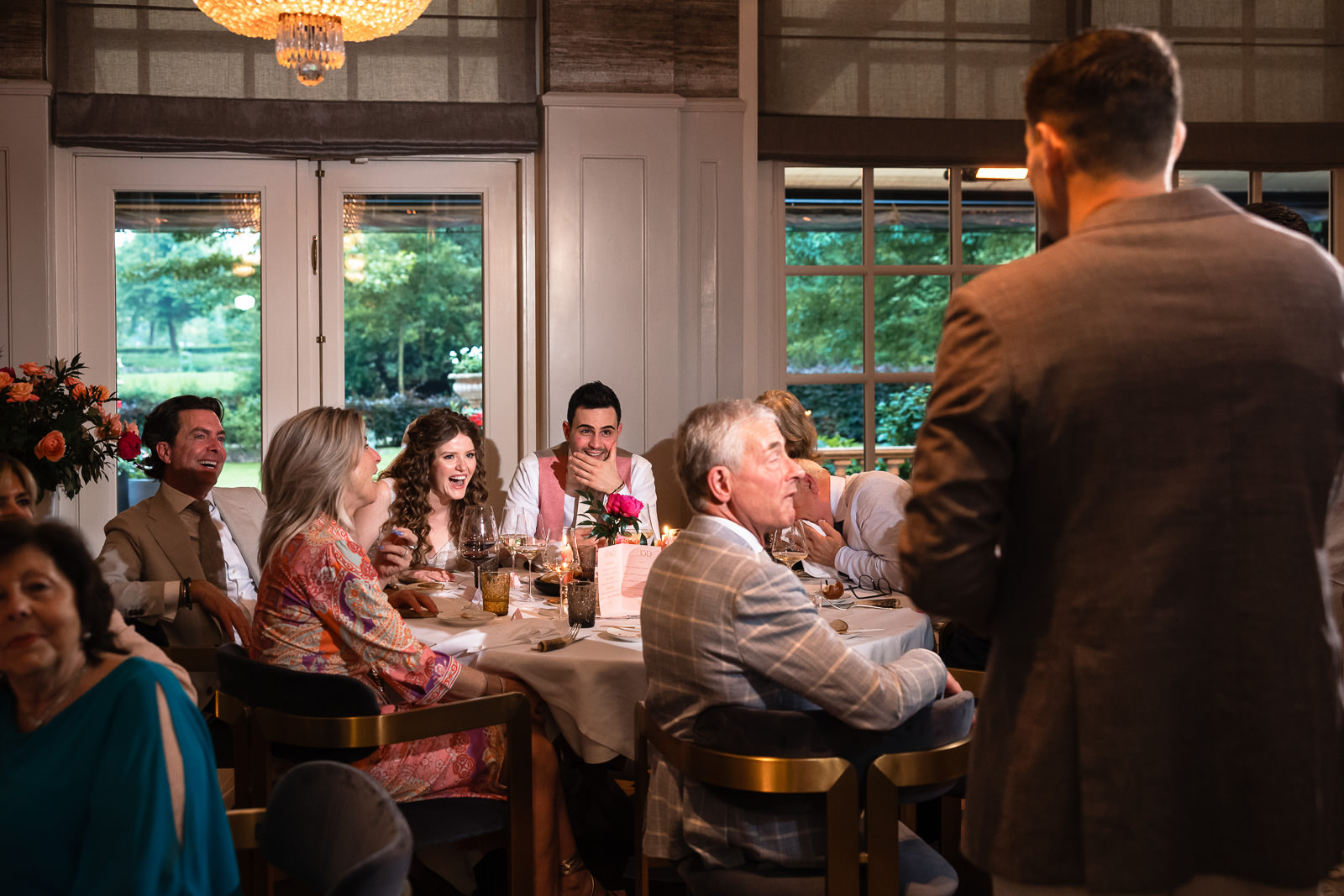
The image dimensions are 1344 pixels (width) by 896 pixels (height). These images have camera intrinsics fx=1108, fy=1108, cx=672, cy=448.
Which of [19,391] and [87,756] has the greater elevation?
[19,391]

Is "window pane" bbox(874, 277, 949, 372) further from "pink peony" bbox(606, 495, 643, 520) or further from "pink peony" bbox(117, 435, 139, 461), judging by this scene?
"pink peony" bbox(117, 435, 139, 461)

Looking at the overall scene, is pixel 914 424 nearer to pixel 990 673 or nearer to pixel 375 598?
pixel 375 598

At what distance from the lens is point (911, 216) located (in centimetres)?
562

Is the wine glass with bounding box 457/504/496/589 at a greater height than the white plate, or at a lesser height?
greater

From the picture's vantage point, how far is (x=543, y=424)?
5234 mm

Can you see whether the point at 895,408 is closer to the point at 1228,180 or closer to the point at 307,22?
the point at 1228,180

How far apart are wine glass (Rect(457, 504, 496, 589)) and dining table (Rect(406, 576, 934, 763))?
25cm

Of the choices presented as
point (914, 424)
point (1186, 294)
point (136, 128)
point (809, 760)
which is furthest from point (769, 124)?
point (1186, 294)

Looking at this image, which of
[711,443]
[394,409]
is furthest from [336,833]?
[394,409]

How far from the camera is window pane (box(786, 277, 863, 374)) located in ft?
18.5

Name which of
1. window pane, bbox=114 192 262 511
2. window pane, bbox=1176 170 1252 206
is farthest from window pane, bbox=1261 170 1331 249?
window pane, bbox=114 192 262 511

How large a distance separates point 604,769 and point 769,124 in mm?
3366

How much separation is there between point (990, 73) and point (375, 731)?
182 inches

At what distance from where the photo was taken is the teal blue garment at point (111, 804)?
151 cm
